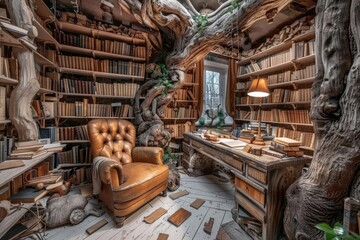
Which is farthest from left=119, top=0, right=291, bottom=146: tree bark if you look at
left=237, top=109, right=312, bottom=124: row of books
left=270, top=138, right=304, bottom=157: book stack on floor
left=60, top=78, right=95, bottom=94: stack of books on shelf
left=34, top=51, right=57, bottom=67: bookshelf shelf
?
left=270, top=138, right=304, bottom=157: book stack on floor

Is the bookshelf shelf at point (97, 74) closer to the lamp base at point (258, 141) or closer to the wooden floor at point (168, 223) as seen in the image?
the wooden floor at point (168, 223)

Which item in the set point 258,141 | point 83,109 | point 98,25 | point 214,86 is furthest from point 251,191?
point 98,25

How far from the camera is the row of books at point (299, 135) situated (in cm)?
238

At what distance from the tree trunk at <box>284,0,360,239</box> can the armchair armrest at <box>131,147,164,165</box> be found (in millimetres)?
1471

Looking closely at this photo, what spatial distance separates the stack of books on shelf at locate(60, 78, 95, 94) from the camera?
2445 millimetres

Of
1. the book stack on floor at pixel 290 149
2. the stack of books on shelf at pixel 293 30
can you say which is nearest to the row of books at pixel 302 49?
the stack of books on shelf at pixel 293 30

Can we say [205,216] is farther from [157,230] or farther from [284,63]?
[284,63]

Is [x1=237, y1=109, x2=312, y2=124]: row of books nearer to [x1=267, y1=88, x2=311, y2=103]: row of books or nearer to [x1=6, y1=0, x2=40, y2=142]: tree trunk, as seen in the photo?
[x1=267, y1=88, x2=311, y2=103]: row of books

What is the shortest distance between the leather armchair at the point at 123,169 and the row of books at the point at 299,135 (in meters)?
1.88

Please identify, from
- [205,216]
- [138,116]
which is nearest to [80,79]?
[138,116]

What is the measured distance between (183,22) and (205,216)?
2.59m

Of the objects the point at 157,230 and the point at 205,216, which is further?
the point at 205,216

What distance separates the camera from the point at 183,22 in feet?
8.10

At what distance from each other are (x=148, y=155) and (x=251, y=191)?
1.29 m
